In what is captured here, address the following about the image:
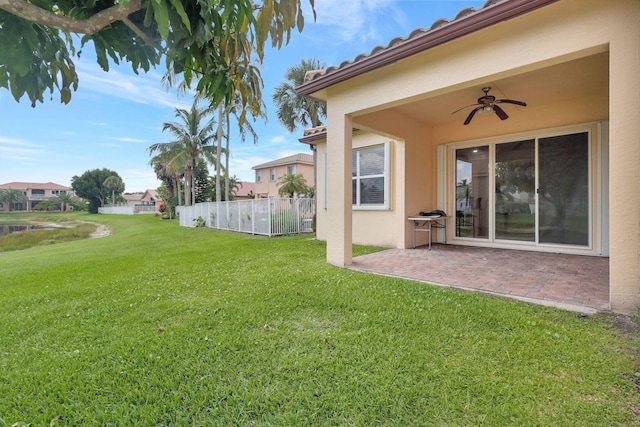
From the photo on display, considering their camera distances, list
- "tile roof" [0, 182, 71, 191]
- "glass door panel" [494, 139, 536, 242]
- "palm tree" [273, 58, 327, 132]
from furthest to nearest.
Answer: "tile roof" [0, 182, 71, 191], "palm tree" [273, 58, 327, 132], "glass door panel" [494, 139, 536, 242]

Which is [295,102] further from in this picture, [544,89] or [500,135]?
[544,89]

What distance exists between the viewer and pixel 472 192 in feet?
24.7

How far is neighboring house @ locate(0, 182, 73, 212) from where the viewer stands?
203 feet

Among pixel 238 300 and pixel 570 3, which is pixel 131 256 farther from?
pixel 570 3

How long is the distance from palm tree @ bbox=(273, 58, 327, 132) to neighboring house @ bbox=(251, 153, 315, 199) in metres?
10.4

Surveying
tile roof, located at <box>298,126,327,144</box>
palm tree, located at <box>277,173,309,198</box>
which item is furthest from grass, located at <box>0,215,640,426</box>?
palm tree, located at <box>277,173,309,198</box>

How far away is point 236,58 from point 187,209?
727 inches

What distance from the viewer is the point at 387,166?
7.50m

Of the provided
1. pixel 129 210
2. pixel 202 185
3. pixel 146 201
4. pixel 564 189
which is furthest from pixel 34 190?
pixel 564 189

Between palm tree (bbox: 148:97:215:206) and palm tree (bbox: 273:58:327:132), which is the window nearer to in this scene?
palm tree (bbox: 273:58:327:132)

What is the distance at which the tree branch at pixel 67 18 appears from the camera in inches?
54.8

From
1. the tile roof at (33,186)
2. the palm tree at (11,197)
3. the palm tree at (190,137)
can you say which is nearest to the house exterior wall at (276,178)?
the palm tree at (190,137)

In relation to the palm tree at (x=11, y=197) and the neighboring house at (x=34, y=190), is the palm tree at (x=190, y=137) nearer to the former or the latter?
the neighboring house at (x=34, y=190)

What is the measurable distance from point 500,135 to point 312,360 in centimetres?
713
